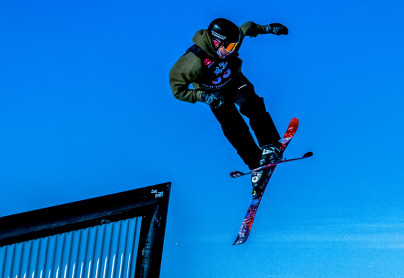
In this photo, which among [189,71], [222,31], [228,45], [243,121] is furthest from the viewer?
[243,121]

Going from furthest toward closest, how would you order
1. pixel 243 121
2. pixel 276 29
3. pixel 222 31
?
pixel 243 121, pixel 276 29, pixel 222 31

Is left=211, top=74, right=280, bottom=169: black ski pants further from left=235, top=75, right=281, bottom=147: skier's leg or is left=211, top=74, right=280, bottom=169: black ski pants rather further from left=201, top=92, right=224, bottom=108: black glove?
left=201, top=92, right=224, bottom=108: black glove

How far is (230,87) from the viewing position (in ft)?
26.6

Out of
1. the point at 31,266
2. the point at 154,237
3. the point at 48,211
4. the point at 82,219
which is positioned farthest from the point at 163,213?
the point at 31,266

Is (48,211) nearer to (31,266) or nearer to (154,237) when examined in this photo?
(31,266)

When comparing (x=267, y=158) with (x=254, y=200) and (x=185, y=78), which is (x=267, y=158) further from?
(x=185, y=78)

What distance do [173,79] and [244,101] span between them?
120 cm

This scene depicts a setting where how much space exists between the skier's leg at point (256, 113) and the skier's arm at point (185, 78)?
0.95m

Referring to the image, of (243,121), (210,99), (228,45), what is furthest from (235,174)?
(228,45)

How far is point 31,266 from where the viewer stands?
352 inches

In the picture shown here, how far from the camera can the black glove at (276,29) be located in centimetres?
782

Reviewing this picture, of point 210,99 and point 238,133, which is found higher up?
point 238,133

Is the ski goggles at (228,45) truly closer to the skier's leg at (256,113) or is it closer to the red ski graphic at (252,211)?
the skier's leg at (256,113)

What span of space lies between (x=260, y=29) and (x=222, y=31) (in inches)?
41.2
